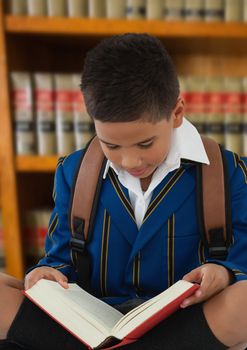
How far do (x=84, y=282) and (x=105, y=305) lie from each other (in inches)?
3.9

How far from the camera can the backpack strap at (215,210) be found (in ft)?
2.61

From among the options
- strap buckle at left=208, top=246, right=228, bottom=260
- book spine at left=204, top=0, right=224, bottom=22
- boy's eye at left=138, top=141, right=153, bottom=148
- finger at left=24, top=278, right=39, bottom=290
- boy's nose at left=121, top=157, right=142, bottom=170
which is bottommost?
finger at left=24, top=278, right=39, bottom=290

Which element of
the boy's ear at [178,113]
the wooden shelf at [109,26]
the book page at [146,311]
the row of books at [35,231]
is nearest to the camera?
the book page at [146,311]

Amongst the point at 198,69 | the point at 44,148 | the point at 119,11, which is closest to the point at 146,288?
the point at 44,148

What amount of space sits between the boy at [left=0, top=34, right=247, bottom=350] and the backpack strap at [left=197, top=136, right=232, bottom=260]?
17mm

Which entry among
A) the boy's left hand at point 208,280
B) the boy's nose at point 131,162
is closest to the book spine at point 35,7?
the boy's nose at point 131,162

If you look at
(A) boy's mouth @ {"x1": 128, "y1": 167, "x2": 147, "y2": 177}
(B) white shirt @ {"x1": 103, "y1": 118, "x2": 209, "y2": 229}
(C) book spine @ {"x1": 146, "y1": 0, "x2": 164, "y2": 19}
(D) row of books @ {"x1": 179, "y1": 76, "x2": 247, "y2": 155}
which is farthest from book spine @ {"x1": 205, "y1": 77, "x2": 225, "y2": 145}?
(A) boy's mouth @ {"x1": 128, "y1": 167, "x2": 147, "y2": 177}

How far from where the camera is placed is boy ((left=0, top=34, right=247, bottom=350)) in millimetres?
676

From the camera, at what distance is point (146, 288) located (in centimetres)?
83

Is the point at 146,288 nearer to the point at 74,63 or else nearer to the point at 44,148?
the point at 44,148

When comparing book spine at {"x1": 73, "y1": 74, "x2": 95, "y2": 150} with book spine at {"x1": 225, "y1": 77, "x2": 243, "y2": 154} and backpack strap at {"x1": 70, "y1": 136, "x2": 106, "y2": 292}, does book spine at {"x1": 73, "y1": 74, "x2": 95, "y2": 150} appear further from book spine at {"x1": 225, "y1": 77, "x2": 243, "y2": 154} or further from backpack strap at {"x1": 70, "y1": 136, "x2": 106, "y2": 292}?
backpack strap at {"x1": 70, "y1": 136, "x2": 106, "y2": 292}

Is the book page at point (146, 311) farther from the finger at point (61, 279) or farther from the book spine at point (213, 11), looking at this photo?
the book spine at point (213, 11)

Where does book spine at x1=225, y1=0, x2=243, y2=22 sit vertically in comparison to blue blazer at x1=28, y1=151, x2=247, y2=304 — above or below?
above

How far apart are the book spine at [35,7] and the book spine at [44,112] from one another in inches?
6.4
